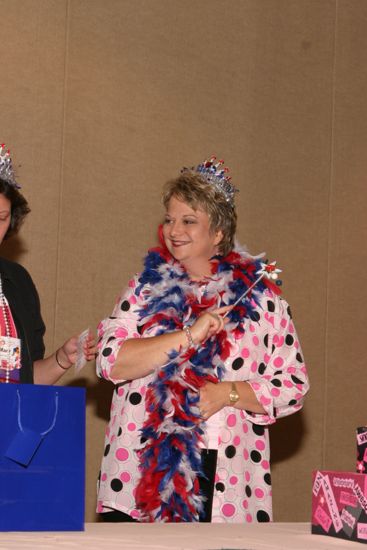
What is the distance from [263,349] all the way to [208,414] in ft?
0.95

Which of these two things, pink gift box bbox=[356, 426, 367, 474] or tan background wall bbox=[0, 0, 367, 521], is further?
tan background wall bbox=[0, 0, 367, 521]

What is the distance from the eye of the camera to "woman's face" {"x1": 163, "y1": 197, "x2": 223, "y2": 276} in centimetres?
283

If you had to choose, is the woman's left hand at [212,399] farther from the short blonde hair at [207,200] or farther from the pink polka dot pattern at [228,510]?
the short blonde hair at [207,200]

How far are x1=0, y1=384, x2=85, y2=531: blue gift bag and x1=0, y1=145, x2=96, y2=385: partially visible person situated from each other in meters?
0.89

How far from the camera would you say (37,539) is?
1599 millimetres

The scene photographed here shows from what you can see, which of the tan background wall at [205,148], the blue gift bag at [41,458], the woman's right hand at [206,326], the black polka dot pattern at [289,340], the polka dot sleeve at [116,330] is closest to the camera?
the blue gift bag at [41,458]

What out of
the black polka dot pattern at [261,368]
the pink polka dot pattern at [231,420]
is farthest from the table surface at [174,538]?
the black polka dot pattern at [261,368]

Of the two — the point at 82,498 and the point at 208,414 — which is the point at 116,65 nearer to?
the point at 208,414

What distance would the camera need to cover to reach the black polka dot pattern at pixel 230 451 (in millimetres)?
2662

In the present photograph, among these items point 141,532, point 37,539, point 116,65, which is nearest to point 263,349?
point 141,532

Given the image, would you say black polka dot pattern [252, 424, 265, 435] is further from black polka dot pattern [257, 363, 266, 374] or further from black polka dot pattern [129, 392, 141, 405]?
black polka dot pattern [129, 392, 141, 405]


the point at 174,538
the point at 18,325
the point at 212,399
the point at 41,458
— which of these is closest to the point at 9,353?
the point at 18,325

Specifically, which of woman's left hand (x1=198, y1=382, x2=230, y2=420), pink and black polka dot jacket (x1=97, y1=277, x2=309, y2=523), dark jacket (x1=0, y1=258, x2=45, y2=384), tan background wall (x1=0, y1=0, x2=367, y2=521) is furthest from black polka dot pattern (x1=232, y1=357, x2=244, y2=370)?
tan background wall (x1=0, y1=0, x2=367, y2=521)

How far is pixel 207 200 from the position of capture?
112 inches
